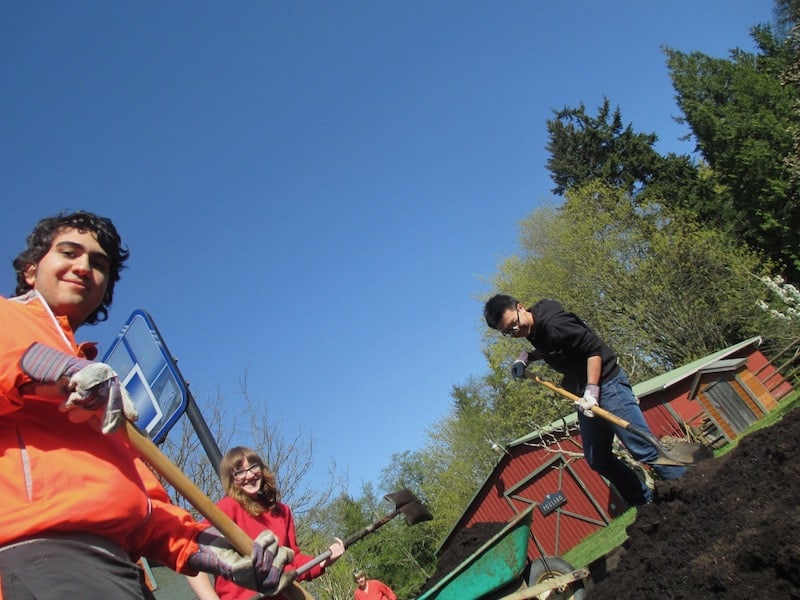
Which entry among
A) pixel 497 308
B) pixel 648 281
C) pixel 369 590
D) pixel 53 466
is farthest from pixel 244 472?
pixel 648 281

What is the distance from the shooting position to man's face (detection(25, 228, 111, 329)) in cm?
186

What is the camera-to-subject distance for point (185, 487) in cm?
181

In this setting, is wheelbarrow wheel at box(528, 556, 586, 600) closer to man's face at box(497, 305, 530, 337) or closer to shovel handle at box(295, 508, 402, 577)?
shovel handle at box(295, 508, 402, 577)

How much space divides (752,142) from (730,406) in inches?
643

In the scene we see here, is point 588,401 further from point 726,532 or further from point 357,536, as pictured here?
point 357,536

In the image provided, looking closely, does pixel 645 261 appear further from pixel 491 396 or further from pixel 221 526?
pixel 221 526

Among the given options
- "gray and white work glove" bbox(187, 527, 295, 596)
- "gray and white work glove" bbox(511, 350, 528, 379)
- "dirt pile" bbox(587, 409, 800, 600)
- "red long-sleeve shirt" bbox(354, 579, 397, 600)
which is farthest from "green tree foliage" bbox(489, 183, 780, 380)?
"gray and white work glove" bbox(187, 527, 295, 596)

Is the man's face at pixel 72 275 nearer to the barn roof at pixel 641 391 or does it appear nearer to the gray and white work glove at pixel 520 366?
the gray and white work glove at pixel 520 366

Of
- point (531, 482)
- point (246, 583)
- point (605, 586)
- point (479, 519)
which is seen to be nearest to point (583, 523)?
point (531, 482)

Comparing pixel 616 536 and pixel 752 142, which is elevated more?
pixel 752 142

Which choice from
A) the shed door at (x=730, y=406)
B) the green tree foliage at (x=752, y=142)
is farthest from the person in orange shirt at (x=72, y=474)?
the green tree foliage at (x=752, y=142)

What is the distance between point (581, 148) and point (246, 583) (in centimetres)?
3739

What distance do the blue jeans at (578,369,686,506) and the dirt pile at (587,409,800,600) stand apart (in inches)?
19.0

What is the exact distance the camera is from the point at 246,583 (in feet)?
6.02
